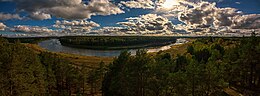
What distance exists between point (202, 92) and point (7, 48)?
2647 cm

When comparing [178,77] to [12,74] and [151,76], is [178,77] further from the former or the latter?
[12,74]

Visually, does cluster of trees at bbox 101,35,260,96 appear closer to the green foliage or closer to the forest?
the forest

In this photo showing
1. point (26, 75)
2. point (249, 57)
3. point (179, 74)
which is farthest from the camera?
point (249, 57)

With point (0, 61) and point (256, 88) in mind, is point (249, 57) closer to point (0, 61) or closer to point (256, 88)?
point (256, 88)

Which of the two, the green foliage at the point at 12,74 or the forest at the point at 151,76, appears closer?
the green foliage at the point at 12,74

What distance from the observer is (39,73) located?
46.9 meters

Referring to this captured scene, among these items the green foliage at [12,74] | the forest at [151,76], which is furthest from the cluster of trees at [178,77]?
the green foliage at [12,74]

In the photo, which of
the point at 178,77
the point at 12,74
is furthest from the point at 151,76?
the point at 12,74

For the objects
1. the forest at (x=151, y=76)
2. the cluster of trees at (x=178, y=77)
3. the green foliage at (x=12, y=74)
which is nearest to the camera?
the green foliage at (x=12, y=74)

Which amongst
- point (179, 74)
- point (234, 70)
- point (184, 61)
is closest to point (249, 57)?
point (234, 70)

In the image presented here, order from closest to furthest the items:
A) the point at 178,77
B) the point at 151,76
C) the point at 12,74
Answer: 1. the point at 12,74
2. the point at 178,77
3. the point at 151,76

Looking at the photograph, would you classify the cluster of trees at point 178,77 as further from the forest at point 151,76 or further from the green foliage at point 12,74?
the green foliage at point 12,74

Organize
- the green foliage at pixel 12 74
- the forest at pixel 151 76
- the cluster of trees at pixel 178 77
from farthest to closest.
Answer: the cluster of trees at pixel 178 77, the forest at pixel 151 76, the green foliage at pixel 12 74

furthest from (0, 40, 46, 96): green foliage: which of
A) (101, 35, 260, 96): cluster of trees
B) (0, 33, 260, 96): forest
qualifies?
(101, 35, 260, 96): cluster of trees
